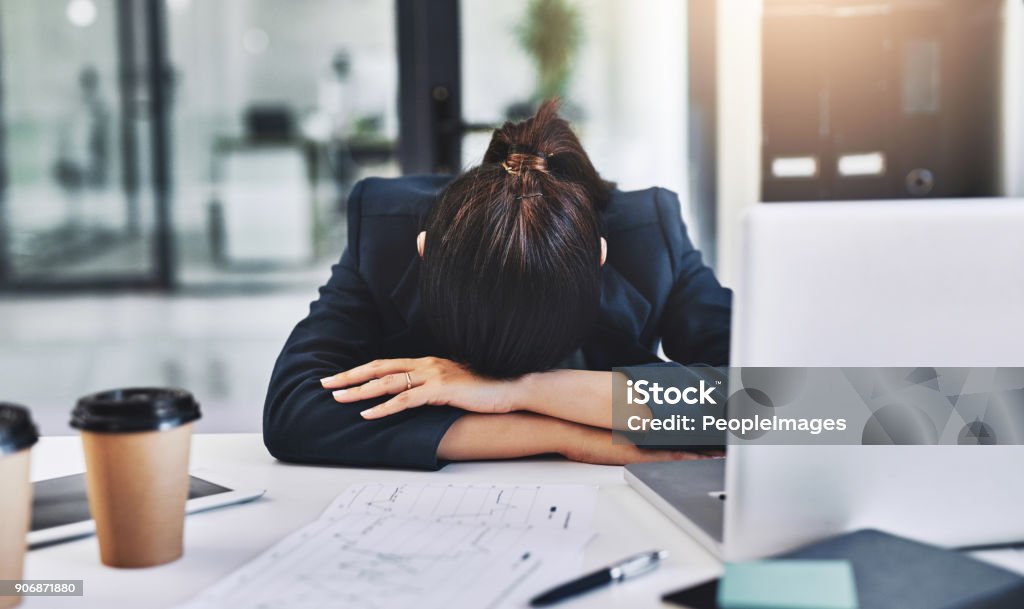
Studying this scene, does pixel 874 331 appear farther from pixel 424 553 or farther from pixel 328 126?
pixel 328 126

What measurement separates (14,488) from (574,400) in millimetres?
641

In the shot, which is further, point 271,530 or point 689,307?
point 689,307

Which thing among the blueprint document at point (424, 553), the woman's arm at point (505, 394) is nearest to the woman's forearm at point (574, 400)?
the woman's arm at point (505, 394)

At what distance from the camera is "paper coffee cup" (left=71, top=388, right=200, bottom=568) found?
0.70 metres

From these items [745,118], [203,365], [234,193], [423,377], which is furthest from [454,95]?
[234,193]

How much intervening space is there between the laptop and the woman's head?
383mm

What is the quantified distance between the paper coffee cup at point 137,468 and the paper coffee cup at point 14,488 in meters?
0.05

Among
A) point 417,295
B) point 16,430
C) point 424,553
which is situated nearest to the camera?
point 16,430

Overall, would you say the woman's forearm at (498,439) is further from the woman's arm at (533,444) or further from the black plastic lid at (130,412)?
the black plastic lid at (130,412)

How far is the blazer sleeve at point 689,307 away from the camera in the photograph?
4.73 feet

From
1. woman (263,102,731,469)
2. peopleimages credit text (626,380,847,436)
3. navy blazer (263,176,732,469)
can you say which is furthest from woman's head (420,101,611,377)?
navy blazer (263,176,732,469)

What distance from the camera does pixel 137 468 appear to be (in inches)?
28.1

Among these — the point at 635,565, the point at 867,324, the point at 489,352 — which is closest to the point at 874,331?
the point at 867,324

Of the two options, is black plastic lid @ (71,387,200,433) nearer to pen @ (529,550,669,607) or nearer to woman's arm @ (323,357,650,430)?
pen @ (529,550,669,607)
